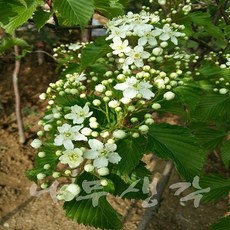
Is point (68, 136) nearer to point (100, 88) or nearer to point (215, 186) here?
point (100, 88)

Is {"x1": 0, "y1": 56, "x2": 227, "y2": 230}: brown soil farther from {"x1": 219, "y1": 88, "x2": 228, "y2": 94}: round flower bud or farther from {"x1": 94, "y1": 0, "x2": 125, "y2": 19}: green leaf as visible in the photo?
{"x1": 94, "y1": 0, "x2": 125, "y2": 19}: green leaf

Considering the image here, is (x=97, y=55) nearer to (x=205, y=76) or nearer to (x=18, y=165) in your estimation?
(x=205, y=76)

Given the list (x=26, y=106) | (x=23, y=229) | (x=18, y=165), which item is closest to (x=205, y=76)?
(x=23, y=229)

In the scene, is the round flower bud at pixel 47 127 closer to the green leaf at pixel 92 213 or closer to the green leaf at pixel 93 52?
the green leaf at pixel 92 213

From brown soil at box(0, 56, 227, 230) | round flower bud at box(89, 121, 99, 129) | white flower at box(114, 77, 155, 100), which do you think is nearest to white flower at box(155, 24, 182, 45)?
white flower at box(114, 77, 155, 100)

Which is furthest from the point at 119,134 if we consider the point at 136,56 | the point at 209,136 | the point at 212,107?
the point at 209,136

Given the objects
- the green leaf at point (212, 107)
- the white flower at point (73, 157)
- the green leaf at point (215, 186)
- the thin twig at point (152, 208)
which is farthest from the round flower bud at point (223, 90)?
the thin twig at point (152, 208)
